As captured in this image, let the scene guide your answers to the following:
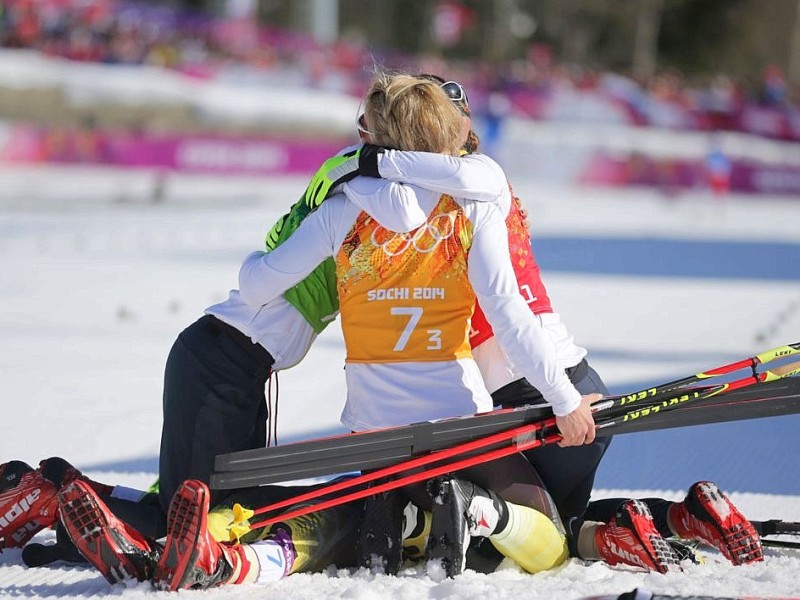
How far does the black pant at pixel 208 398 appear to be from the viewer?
3184 mm

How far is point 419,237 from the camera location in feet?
9.91

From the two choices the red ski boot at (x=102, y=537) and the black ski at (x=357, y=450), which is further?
the black ski at (x=357, y=450)

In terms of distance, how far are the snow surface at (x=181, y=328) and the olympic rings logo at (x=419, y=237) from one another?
33.2 inches

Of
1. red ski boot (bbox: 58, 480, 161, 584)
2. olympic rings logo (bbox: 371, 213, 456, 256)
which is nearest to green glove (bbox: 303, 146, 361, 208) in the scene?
olympic rings logo (bbox: 371, 213, 456, 256)

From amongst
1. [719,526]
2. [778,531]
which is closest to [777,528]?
[778,531]

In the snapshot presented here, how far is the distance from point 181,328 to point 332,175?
4.59 meters

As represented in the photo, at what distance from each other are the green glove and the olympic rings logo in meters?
0.16

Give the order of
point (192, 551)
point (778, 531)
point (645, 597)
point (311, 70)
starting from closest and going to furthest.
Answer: point (645, 597) < point (192, 551) < point (778, 531) < point (311, 70)

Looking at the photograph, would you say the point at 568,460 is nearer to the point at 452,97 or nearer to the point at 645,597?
the point at 645,597

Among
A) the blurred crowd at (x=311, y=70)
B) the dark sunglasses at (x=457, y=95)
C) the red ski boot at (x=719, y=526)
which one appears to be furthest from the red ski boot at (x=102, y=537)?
the blurred crowd at (x=311, y=70)

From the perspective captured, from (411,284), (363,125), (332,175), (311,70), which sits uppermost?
(311,70)

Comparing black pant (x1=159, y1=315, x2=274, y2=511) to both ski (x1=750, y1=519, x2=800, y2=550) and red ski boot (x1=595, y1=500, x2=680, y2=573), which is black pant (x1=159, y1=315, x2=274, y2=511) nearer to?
red ski boot (x1=595, y1=500, x2=680, y2=573)

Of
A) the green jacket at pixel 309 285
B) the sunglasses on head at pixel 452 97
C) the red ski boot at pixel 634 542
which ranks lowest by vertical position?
the red ski boot at pixel 634 542

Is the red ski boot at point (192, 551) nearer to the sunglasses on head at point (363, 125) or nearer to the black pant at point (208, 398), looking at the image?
the black pant at point (208, 398)
